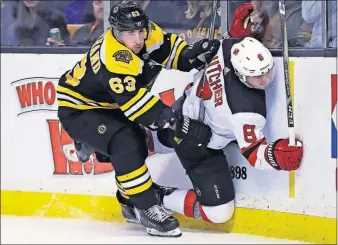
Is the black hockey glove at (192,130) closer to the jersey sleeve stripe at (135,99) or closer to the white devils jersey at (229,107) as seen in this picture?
the white devils jersey at (229,107)

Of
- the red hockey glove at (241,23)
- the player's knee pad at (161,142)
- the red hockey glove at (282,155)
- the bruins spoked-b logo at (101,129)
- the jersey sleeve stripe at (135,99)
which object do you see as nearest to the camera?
the red hockey glove at (282,155)

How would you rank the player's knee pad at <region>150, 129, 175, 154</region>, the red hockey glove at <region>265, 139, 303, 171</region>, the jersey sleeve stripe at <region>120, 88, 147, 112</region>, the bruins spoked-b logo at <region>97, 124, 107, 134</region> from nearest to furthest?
the red hockey glove at <region>265, 139, 303, 171</region> → the jersey sleeve stripe at <region>120, 88, 147, 112</region> → the bruins spoked-b logo at <region>97, 124, 107, 134</region> → the player's knee pad at <region>150, 129, 175, 154</region>

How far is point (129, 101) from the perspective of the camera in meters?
3.95

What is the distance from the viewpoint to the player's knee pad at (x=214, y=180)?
4133 millimetres

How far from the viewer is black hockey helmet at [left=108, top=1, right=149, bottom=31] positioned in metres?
3.96

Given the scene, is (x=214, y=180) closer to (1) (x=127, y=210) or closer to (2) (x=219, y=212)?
(2) (x=219, y=212)

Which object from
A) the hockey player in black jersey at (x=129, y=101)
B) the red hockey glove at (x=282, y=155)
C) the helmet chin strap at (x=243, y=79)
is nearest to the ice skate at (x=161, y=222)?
the hockey player in black jersey at (x=129, y=101)

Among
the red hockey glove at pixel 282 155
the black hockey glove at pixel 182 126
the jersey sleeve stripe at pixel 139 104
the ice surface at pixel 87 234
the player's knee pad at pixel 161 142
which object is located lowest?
the ice surface at pixel 87 234

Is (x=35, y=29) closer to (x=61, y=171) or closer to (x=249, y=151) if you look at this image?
(x=61, y=171)

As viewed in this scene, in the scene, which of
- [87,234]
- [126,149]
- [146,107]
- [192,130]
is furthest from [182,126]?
[87,234]

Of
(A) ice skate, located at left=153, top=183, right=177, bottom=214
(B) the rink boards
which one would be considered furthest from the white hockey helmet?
(A) ice skate, located at left=153, top=183, right=177, bottom=214

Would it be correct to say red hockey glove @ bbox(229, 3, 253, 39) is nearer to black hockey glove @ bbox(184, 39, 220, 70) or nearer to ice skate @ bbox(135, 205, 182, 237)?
black hockey glove @ bbox(184, 39, 220, 70)

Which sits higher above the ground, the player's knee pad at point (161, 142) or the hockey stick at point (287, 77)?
the hockey stick at point (287, 77)

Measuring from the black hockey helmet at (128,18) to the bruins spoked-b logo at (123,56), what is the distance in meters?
0.09
